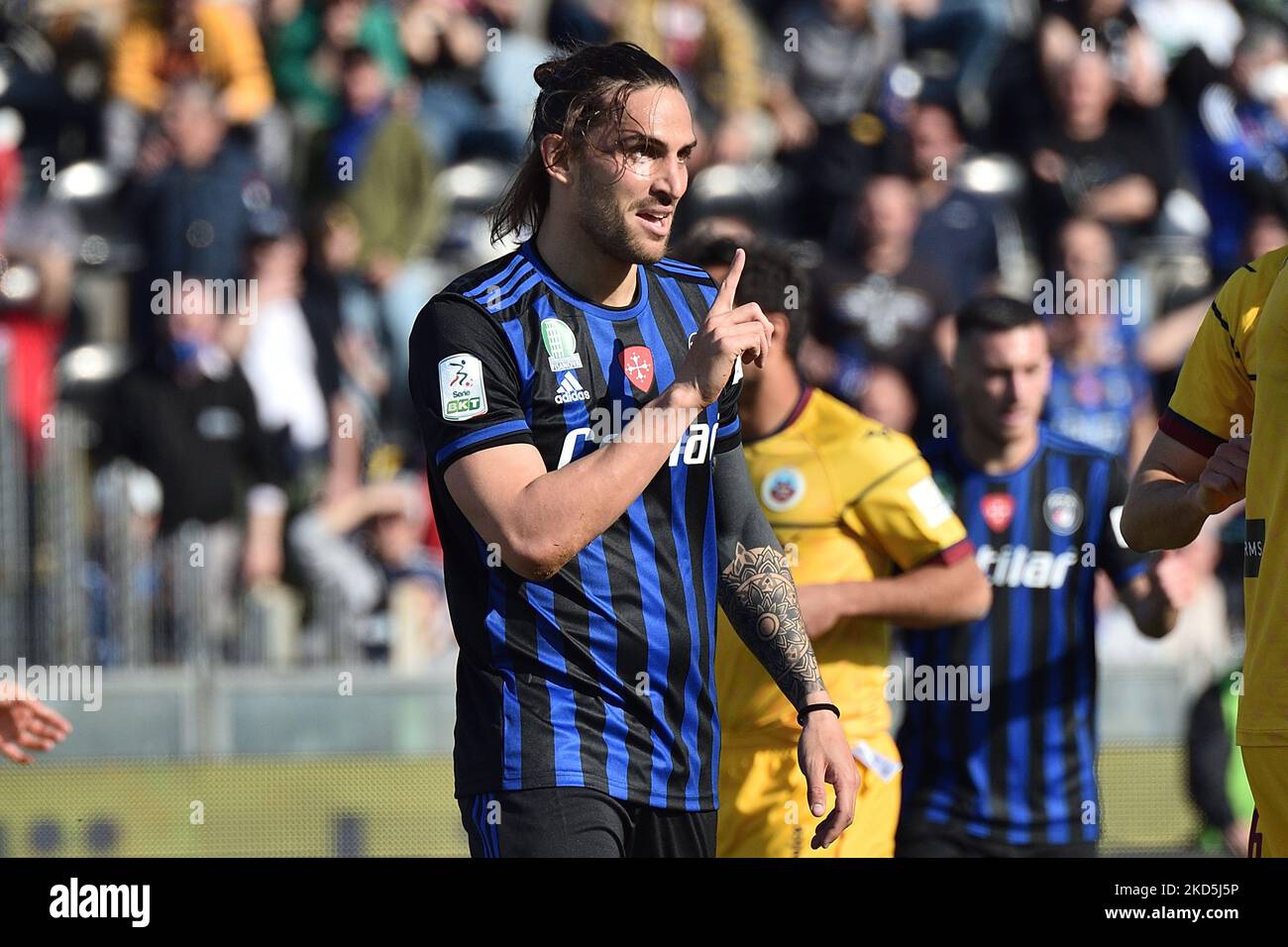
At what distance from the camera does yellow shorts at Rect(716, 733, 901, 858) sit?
5.42 m

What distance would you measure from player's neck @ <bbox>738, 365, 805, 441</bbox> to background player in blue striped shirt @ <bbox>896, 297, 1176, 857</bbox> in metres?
0.86

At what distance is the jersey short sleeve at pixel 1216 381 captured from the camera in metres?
4.04

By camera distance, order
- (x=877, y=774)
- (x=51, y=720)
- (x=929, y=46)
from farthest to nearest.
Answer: (x=929, y=46), (x=877, y=774), (x=51, y=720)

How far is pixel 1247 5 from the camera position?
458 inches

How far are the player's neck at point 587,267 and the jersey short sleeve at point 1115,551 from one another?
259 centimetres

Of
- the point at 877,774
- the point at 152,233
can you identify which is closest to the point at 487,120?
the point at 152,233

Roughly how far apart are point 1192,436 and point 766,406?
178 centimetres

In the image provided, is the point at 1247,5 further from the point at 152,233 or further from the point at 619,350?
the point at 619,350

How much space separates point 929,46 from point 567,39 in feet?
24.4

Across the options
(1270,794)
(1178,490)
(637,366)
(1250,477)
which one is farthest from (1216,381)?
(637,366)

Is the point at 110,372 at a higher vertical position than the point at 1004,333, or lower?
higher

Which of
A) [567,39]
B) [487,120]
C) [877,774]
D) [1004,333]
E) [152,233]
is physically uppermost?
[487,120]

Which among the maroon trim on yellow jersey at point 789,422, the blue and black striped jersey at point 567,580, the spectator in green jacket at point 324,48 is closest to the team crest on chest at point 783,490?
the maroon trim on yellow jersey at point 789,422

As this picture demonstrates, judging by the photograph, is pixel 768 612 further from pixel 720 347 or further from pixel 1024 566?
pixel 1024 566
